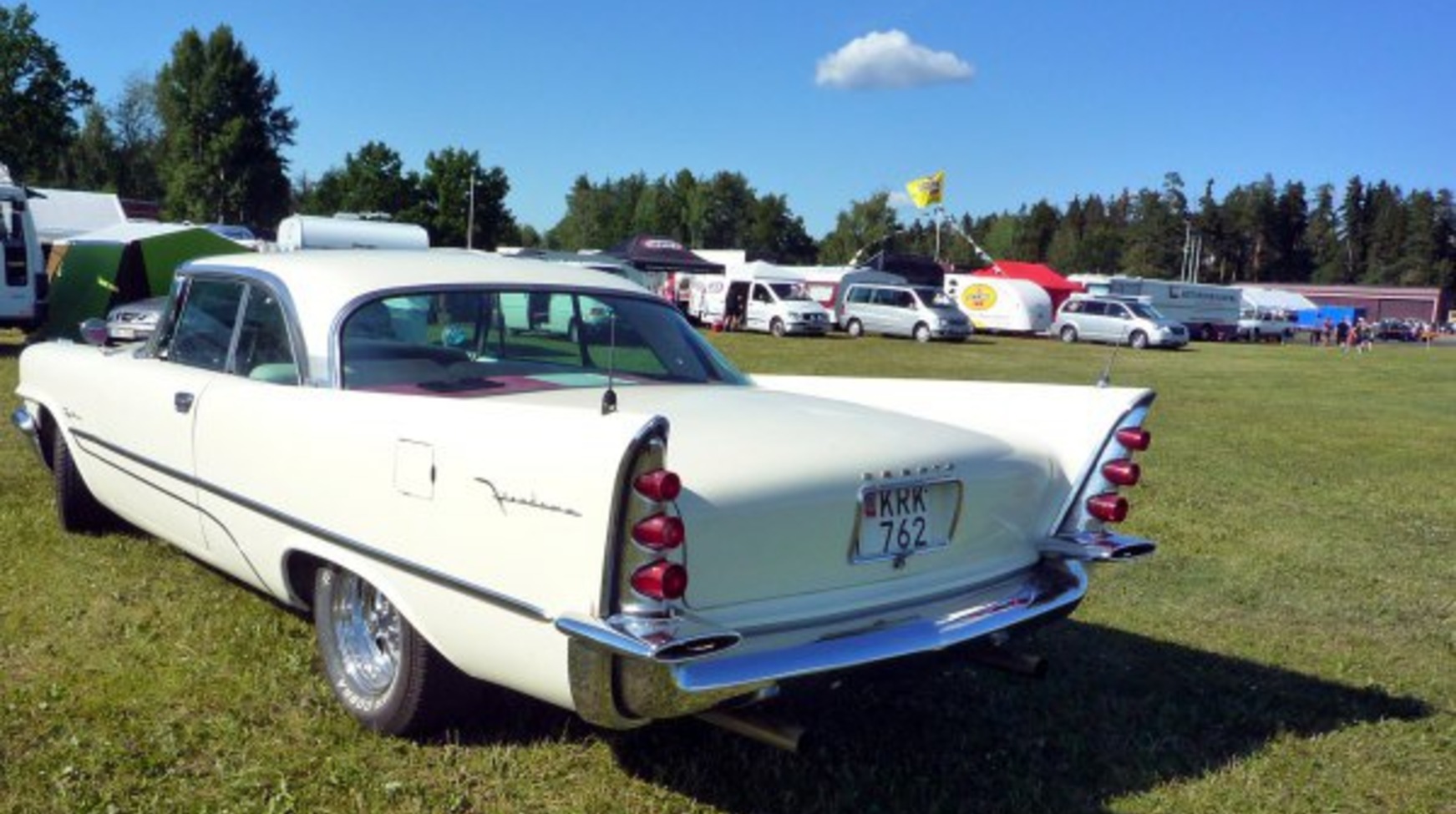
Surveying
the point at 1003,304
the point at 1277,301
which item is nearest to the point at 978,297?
the point at 1003,304

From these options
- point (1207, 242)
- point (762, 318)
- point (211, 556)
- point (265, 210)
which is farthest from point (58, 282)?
point (1207, 242)

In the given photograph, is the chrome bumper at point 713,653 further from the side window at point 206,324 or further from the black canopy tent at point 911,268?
the black canopy tent at point 911,268

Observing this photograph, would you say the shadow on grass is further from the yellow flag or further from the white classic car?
the yellow flag

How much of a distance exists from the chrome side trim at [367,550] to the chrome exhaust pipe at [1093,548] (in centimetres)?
171

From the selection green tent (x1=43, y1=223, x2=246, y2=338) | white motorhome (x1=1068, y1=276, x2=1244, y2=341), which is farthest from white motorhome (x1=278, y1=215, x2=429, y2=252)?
white motorhome (x1=1068, y1=276, x2=1244, y2=341)

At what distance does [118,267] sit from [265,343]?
14680mm

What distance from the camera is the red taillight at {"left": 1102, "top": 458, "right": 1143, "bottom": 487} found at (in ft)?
11.9

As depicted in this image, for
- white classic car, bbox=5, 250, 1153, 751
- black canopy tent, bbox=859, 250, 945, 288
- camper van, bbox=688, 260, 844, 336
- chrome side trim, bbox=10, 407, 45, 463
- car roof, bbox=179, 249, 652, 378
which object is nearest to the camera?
white classic car, bbox=5, 250, 1153, 751

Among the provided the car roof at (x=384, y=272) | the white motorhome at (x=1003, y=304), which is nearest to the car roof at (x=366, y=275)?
the car roof at (x=384, y=272)

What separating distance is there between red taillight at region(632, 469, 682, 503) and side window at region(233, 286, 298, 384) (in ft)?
5.67

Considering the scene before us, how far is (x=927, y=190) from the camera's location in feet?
231

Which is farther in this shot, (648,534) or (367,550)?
(367,550)

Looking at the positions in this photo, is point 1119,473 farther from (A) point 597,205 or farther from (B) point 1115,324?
(A) point 597,205

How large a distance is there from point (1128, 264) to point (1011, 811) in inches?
5156
